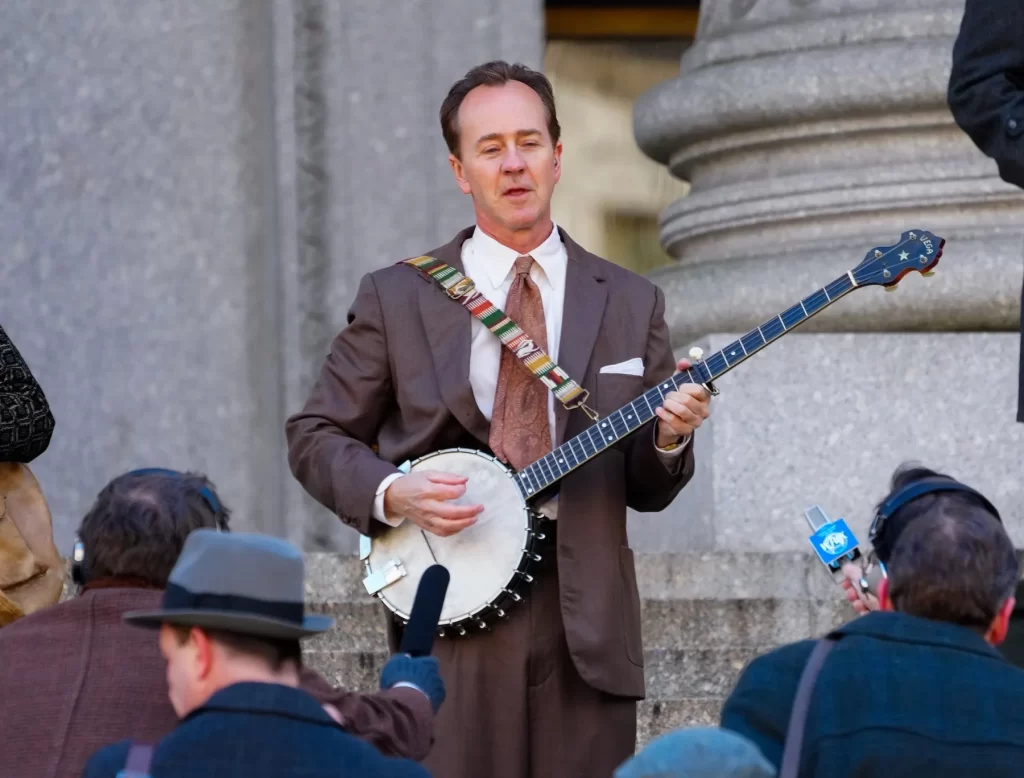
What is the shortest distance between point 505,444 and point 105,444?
3.45 meters

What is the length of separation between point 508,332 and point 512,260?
20 centimetres

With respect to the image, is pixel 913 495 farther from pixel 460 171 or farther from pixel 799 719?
pixel 460 171

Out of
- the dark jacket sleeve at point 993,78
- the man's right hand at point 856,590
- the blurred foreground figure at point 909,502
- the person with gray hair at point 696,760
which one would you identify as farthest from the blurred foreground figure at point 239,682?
the dark jacket sleeve at point 993,78

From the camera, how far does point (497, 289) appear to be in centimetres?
486

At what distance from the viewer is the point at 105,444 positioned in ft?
25.8

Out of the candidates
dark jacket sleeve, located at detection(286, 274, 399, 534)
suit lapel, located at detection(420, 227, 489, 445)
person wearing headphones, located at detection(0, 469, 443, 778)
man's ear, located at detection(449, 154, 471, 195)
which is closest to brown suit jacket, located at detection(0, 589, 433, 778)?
person wearing headphones, located at detection(0, 469, 443, 778)

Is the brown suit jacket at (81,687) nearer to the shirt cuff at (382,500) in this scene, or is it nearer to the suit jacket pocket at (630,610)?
the shirt cuff at (382,500)

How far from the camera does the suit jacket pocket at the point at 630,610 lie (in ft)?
15.2

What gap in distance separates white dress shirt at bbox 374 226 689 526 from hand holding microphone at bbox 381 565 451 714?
0.96 metres

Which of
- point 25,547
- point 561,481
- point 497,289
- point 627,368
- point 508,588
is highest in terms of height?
point 497,289

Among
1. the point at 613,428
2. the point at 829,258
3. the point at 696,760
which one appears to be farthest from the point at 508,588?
the point at 829,258

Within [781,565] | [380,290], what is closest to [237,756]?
[380,290]

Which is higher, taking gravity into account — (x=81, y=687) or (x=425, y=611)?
(x=425, y=611)

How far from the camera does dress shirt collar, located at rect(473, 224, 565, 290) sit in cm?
485
